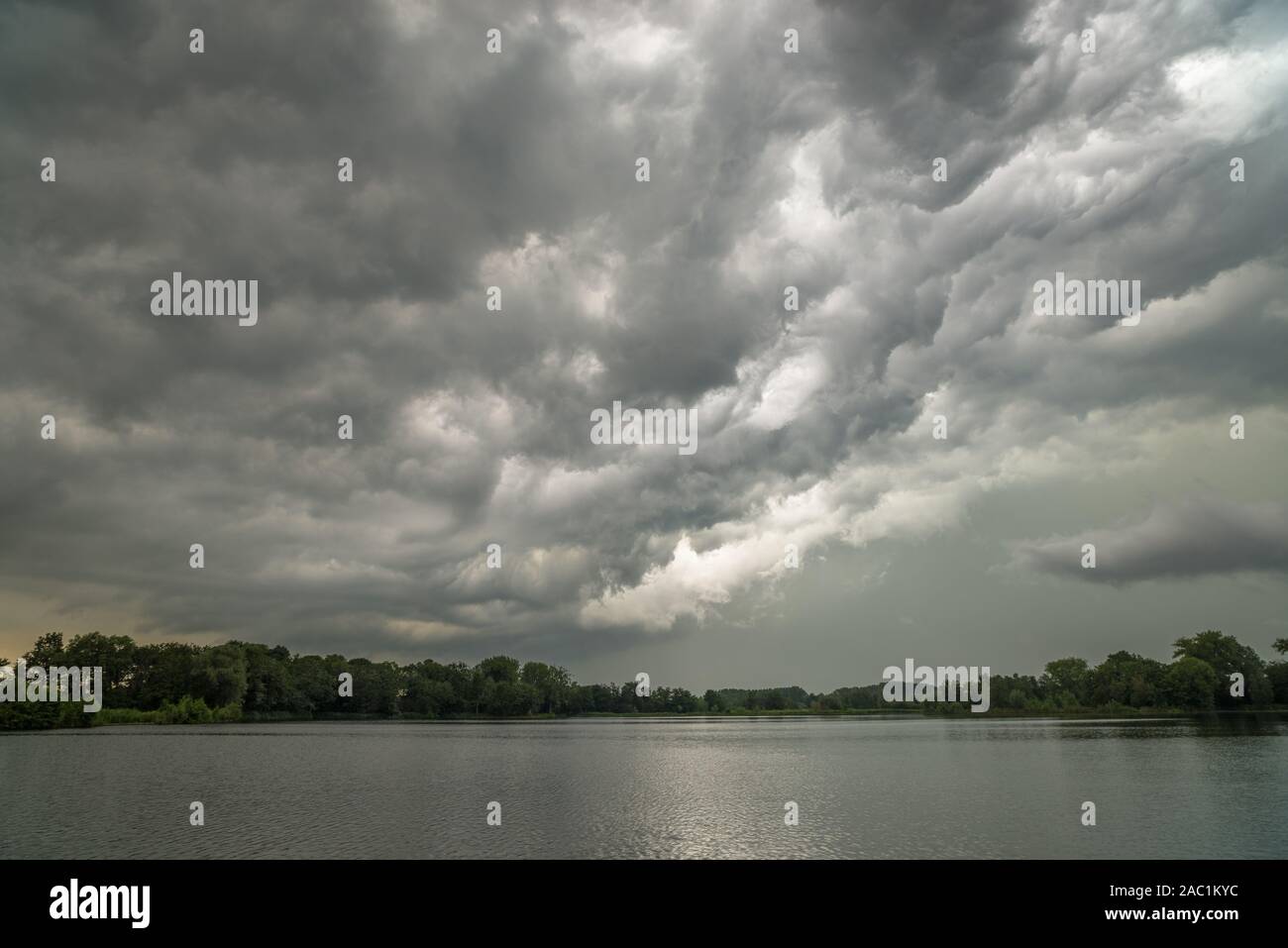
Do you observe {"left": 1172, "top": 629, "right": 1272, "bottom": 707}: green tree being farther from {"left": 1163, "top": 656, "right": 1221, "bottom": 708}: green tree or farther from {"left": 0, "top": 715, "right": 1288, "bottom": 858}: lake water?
{"left": 0, "top": 715, "right": 1288, "bottom": 858}: lake water

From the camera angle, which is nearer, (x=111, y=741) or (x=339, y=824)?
(x=339, y=824)

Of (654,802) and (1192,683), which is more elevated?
(654,802)

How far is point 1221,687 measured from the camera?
17862 centimetres

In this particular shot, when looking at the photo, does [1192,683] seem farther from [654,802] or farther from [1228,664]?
[654,802]

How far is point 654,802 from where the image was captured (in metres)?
51.4

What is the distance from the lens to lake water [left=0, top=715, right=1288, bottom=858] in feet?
123

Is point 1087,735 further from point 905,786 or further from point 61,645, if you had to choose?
point 61,645

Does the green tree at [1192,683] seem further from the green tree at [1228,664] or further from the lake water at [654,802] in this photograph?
the lake water at [654,802]

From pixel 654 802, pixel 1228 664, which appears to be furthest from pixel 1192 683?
pixel 654 802

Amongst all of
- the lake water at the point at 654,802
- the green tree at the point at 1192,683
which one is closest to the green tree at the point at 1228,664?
the green tree at the point at 1192,683

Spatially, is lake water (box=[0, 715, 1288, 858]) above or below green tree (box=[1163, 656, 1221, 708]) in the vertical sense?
above

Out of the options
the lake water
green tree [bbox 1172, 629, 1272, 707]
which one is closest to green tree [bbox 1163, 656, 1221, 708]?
green tree [bbox 1172, 629, 1272, 707]
